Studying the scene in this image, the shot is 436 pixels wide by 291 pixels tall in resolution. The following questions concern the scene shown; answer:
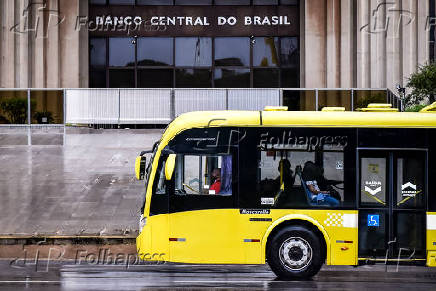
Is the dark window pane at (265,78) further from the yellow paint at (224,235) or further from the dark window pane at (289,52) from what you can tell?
the yellow paint at (224,235)

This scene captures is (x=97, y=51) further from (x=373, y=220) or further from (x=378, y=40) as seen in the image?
(x=373, y=220)

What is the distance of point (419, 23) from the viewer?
2889 centimetres

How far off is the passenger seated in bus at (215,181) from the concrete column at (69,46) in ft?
81.0

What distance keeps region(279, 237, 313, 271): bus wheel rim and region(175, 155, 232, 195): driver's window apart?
1.31 meters

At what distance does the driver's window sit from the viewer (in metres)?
13.6

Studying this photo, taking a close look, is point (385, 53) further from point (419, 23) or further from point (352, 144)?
point (352, 144)

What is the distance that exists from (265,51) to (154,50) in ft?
17.2

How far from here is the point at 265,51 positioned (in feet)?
125

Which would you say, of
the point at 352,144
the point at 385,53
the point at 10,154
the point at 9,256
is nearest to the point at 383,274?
the point at 352,144

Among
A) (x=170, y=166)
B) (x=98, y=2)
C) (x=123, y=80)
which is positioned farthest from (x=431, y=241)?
(x=98, y=2)

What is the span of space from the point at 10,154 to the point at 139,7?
1378 centimetres

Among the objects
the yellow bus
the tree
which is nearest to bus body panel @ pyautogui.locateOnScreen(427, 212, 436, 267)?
the yellow bus

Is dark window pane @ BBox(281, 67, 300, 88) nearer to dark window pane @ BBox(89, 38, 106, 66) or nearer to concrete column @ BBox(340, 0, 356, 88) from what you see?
concrete column @ BBox(340, 0, 356, 88)

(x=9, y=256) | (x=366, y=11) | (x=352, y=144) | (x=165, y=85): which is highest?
(x=366, y=11)
